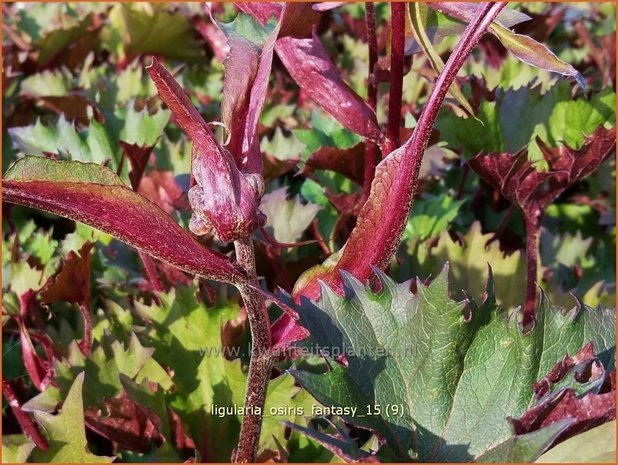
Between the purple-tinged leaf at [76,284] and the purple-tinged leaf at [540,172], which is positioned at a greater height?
the purple-tinged leaf at [540,172]

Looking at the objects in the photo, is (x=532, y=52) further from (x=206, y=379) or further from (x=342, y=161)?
(x=206, y=379)

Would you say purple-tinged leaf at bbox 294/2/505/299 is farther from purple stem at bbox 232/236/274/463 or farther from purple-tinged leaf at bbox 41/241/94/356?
purple-tinged leaf at bbox 41/241/94/356

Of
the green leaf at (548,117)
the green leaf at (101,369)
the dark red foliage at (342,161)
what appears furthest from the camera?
the green leaf at (548,117)

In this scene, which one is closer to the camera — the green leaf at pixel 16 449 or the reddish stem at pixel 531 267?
the green leaf at pixel 16 449

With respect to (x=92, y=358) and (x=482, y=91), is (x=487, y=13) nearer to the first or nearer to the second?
(x=482, y=91)

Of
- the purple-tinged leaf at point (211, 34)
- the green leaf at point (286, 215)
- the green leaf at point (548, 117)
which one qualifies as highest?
the green leaf at point (548, 117)

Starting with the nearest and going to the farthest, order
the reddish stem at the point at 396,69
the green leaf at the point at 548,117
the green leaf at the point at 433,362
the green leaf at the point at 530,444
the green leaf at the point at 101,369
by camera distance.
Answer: the green leaf at the point at 530,444 < the green leaf at the point at 433,362 < the reddish stem at the point at 396,69 < the green leaf at the point at 101,369 < the green leaf at the point at 548,117

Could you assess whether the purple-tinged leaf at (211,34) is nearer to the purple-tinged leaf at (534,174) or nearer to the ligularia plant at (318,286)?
the ligularia plant at (318,286)

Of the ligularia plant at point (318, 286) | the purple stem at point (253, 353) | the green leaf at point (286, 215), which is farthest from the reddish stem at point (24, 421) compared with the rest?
the green leaf at point (286, 215)
